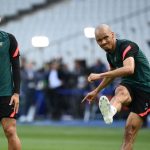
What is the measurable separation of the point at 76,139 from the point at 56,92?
311 inches

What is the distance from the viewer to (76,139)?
1554 cm

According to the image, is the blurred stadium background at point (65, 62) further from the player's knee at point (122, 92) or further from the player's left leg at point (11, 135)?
the player's left leg at point (11, 135)

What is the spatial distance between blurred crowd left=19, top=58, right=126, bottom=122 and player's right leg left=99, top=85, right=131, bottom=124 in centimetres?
1236

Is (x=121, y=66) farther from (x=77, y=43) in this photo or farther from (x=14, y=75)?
(x=77, y=43)

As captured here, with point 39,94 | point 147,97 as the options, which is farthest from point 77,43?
point 147,97

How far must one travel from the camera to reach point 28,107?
24641 mm

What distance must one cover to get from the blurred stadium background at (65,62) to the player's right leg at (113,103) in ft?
12.9

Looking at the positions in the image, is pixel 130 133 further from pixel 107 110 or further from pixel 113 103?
pixel 107 110

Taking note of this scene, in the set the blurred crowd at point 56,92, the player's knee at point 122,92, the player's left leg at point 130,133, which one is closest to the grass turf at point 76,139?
the blurred crowd at point 56,92

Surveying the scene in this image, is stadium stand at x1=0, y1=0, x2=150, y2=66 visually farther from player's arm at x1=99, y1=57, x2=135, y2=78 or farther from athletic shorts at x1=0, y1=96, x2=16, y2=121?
athletic shorts at x1=0, y1=96, x2=16, y2=121

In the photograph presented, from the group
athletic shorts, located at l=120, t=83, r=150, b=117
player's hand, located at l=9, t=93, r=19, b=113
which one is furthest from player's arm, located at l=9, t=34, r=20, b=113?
athletic shorts, located at l=120, t=83, r=150, b=117

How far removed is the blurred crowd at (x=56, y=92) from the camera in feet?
73.8

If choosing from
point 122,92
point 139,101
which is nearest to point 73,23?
point 139,101

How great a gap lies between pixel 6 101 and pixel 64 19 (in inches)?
902
